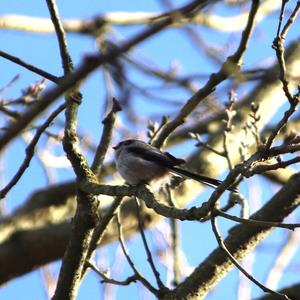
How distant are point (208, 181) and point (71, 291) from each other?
0.87 meters

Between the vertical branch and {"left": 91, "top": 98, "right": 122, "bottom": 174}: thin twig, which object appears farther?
{"left": 91, "top": 98, "right": 122, "bottom": 174}: thin twig

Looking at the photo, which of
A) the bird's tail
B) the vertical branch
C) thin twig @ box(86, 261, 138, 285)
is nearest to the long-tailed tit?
the bird's tail

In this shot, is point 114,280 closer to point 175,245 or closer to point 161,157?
point 161,157

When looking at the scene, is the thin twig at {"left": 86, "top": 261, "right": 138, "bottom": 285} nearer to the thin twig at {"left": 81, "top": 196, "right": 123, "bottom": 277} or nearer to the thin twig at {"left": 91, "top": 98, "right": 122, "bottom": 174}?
the thin twig at {"left": 81, "top": 196, "right": 123, "bottom": 277}

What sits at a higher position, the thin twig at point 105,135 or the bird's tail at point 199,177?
the thin twig at point 105,135

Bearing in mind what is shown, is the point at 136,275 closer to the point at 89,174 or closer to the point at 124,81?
the point at 89,174

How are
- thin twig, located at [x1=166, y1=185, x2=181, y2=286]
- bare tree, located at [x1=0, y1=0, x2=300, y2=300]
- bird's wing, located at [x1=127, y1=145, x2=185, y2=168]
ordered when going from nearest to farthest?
1. bare tree, located at [x1=0, y1=0, x2=300, y2=300]
2. bird's wing, located at [x1=127, y1=145, x2=185, y2=168]
3. thin twig, located at [x1=166, y1=185, x2=181, y2=286]

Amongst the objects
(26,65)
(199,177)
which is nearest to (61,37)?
(26,65)

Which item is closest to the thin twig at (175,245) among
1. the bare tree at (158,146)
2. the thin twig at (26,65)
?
the bare tree at (158,146)

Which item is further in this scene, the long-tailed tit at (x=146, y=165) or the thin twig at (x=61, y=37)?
the long-tailed tit at (x=146, y=165)

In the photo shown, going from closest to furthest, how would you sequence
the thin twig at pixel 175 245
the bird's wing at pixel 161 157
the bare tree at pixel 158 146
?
the bare tree at pixel 158 146
the bird's wing at pixel 161 157
the thin twig at pixel 175 245

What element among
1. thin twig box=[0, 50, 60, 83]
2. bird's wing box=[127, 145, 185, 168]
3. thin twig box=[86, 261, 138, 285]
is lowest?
thin twig box=[86, 261, 138, 285]

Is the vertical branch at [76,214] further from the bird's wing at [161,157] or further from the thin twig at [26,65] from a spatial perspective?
the bird's wing at [161,157]

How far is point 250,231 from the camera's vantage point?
348cm
